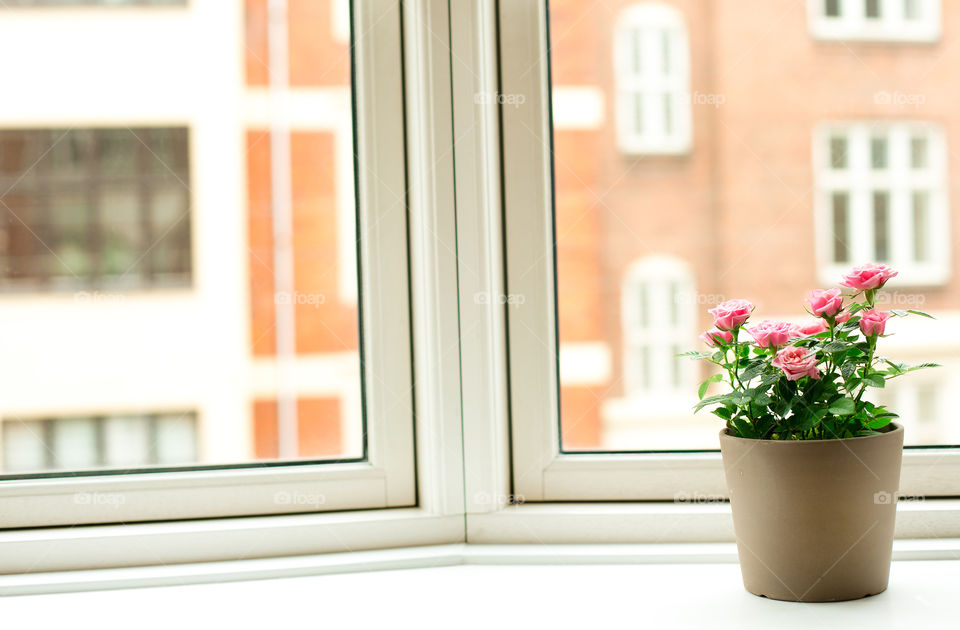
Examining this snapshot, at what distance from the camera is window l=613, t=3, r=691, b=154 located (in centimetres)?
117

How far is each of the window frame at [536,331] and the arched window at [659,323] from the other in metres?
0.12

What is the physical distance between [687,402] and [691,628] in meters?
0.41

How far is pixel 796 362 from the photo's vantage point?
2.81ft

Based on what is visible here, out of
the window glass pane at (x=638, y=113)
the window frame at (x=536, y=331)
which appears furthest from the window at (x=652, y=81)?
the window frame at (x=536, y=331)

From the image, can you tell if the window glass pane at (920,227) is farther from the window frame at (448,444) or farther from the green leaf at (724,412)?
the green leaf at (724,412)

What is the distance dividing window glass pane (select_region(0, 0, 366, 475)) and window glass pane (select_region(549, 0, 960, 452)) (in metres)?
0.35

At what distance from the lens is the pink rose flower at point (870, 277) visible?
895 mm

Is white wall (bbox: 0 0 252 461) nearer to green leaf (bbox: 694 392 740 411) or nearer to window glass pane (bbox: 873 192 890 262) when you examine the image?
green leaf (bbox: 694 392 740 411)

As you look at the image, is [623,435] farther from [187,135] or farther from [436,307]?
[187,135]

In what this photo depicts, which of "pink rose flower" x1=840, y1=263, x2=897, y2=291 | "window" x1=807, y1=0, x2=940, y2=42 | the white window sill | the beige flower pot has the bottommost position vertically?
the white window sill

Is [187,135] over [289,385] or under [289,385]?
over

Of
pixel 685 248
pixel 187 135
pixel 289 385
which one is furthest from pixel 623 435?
pixel 187 135


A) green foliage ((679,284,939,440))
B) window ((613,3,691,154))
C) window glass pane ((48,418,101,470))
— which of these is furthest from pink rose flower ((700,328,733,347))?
window glass pane ((48,418,101,470))

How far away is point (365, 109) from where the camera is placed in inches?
44.4
